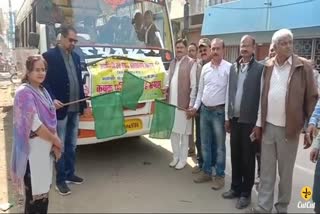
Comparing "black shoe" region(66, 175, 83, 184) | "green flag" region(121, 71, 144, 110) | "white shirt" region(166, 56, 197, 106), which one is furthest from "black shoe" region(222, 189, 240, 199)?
"black shoe" region(66, 175, 83, 184)

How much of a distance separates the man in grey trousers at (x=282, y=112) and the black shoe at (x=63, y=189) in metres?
2.26

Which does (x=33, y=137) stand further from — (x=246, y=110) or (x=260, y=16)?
(x=260, y=16)

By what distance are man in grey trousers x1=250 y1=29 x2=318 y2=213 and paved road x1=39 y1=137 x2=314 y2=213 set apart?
1.68 ft

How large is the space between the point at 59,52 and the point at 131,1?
2.13 metres

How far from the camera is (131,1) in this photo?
19.2 ft

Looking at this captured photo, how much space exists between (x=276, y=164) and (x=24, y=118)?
251cm

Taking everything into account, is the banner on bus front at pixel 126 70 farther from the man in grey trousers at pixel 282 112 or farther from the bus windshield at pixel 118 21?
the man in grey trousers at pixel 282 112

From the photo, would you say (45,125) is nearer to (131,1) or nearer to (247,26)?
(131,1)

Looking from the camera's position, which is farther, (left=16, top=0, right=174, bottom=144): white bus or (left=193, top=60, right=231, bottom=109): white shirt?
(left=16, top=0, right=174, bottom=144): white bus

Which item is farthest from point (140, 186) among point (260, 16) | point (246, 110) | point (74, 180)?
point (260, 16)

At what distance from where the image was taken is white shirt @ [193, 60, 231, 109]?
430 cm

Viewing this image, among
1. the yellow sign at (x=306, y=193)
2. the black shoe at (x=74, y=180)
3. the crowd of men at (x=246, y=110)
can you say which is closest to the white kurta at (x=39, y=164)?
the black shoe at (x=74, y=180)

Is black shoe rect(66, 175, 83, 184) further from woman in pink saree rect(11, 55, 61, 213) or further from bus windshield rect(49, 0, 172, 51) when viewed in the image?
bus windshield rect(49, 0, 172, 51)

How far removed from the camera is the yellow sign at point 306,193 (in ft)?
13.8
